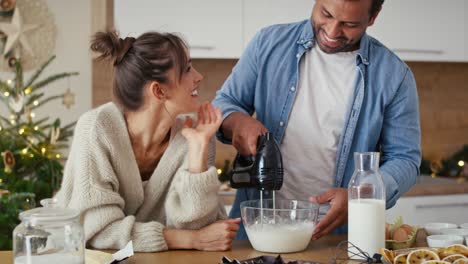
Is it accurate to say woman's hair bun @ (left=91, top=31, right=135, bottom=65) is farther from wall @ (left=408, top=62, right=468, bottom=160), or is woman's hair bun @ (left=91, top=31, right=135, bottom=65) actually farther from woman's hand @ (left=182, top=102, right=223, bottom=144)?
wall @ (left=408, top=62, right=468, bottom=160)

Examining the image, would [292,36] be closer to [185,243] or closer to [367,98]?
[367,98]

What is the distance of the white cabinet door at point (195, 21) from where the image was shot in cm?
320

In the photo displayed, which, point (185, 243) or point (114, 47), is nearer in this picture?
point (185, 243)

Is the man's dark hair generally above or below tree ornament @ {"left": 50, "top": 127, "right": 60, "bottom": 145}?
above

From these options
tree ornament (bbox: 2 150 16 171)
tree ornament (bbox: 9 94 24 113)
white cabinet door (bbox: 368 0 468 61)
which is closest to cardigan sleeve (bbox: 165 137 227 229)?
tree ornament (bbox: 2 150 16 171)

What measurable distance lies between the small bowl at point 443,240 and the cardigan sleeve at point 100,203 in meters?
0.63

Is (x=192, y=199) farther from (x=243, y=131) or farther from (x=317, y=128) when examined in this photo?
(x=317, y=128)

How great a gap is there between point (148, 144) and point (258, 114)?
437mm

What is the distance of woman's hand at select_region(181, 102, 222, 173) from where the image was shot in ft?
5.86

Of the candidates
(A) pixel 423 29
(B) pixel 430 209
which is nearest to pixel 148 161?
(B) pixel 430 209

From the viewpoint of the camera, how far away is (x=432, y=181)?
367 cm

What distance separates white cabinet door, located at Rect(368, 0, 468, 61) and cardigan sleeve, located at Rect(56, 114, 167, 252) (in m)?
2.12

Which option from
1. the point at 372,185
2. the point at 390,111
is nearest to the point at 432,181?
the point at 390,111

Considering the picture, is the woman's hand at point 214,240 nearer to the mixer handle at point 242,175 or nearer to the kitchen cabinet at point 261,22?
the mixer handle at point 242,175
